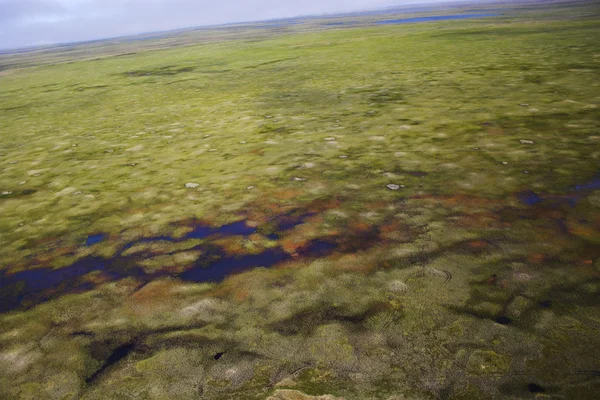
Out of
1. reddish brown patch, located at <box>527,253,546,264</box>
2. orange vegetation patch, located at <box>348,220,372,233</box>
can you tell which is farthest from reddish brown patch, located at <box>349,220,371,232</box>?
reddish brown patch, located at <box>527,253,546,264</box>

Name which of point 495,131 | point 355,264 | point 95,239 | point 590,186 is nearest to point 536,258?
point 355,264

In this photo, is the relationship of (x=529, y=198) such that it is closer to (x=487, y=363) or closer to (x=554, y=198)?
(x=554, y=198)

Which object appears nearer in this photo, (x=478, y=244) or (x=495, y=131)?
(x=478, y=244)

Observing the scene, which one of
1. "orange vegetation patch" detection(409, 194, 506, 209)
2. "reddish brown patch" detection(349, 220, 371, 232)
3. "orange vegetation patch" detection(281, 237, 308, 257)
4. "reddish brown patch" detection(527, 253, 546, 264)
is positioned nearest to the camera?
"reddish brown patch" detection(527, 253, 546, 264)

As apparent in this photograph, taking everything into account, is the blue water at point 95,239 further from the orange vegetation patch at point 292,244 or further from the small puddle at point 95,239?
the orange vegetation patch at point 292,244

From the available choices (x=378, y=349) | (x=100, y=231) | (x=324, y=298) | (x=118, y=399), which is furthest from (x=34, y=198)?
(x=378, y=349)

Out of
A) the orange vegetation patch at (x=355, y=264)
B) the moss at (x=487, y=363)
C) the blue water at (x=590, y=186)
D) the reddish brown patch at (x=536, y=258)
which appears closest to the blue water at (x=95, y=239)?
the orange vegetation patch at (x=355, y=264)

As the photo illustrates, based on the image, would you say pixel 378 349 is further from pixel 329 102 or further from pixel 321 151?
pixel 329 102

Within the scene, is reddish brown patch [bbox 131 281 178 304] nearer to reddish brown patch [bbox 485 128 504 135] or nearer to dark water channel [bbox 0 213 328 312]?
dark water channel [bbox 0 213 328 312]
